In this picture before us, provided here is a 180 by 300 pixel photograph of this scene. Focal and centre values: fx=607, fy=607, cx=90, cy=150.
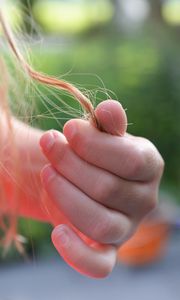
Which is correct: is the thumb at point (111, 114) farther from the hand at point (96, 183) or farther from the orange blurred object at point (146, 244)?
the orange blurred object at point (146, 244)

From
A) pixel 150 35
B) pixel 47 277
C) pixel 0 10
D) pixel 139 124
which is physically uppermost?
pixel 0 10

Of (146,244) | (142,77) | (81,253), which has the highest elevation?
(81,253)

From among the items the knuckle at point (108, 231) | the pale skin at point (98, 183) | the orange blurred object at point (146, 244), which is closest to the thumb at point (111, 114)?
the pale skin at point (98, 183)

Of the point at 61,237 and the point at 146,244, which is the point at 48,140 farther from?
the point at 146,244

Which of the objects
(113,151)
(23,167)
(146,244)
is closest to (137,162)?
(113,151)

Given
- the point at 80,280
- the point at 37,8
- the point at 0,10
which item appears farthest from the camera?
the point at 37,8

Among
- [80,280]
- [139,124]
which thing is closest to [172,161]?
[139,124]

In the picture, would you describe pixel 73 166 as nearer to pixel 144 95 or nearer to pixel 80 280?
pixel 80 280
